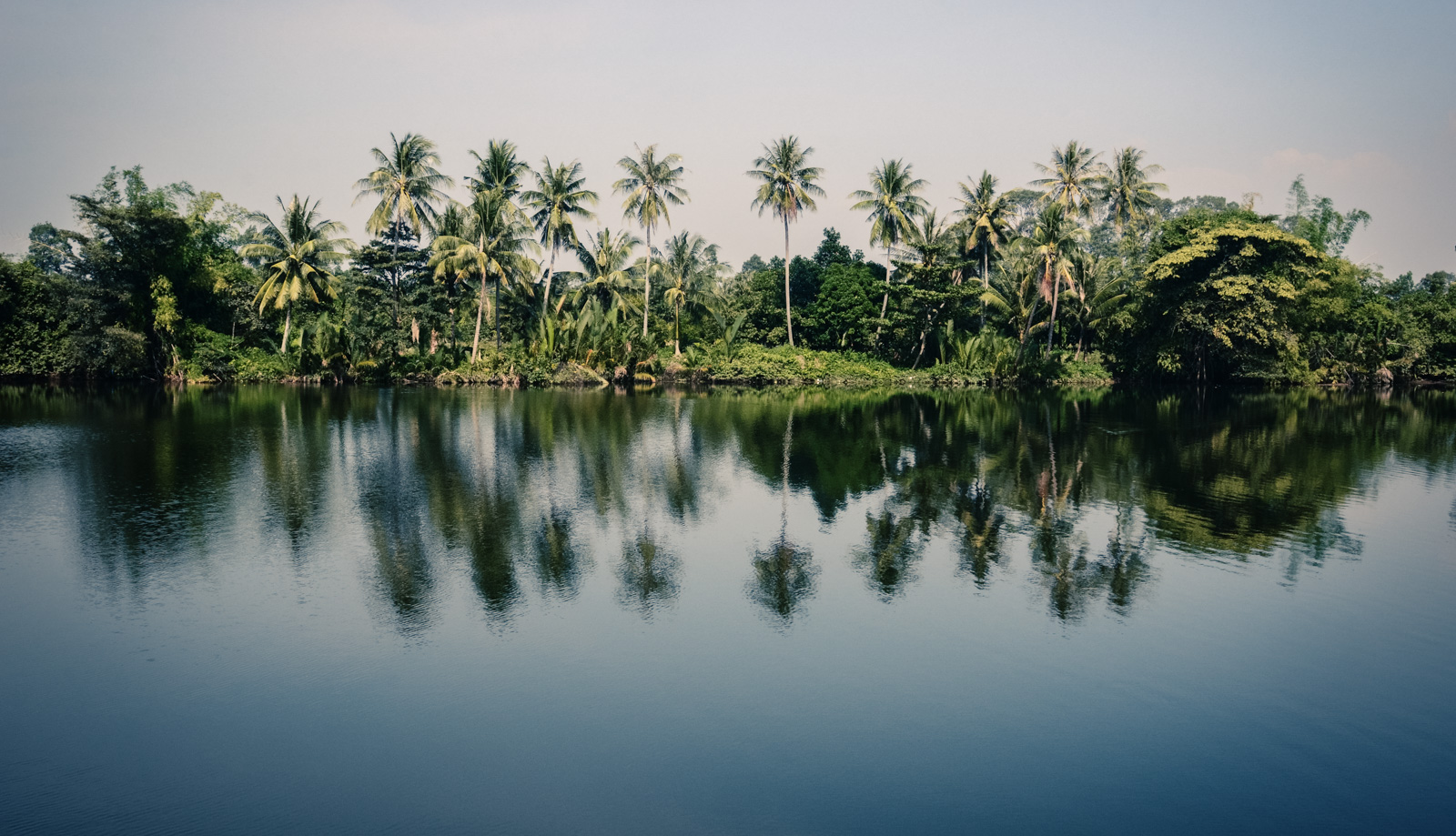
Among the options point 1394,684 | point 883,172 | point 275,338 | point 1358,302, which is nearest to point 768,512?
point 1394,684

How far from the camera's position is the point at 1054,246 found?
48.7m

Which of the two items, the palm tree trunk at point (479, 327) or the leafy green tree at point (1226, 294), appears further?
the palm tree trunk at point (479, 327)

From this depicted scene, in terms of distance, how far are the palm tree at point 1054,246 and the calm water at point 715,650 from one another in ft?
110

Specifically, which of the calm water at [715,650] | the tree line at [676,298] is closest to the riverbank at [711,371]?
the tree line at [676,298]

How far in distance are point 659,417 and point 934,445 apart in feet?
34.1

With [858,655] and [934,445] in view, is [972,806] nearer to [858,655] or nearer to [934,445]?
[858,655]

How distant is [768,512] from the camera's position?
563 inches

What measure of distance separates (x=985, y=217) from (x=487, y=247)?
28.9m

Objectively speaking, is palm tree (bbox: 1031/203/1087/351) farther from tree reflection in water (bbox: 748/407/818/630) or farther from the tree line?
tree reflection in water (bbox: 748/407/818/630)

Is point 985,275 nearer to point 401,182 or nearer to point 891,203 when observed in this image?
point 891,203

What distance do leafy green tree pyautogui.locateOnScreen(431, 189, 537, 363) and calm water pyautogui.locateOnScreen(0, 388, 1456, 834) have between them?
30126 millimetres

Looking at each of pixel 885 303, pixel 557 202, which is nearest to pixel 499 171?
pixel 557 202

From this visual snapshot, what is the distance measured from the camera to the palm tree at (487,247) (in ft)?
152

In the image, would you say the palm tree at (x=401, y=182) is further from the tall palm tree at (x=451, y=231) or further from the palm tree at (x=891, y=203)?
the palm tree at (x=891, y=203)
